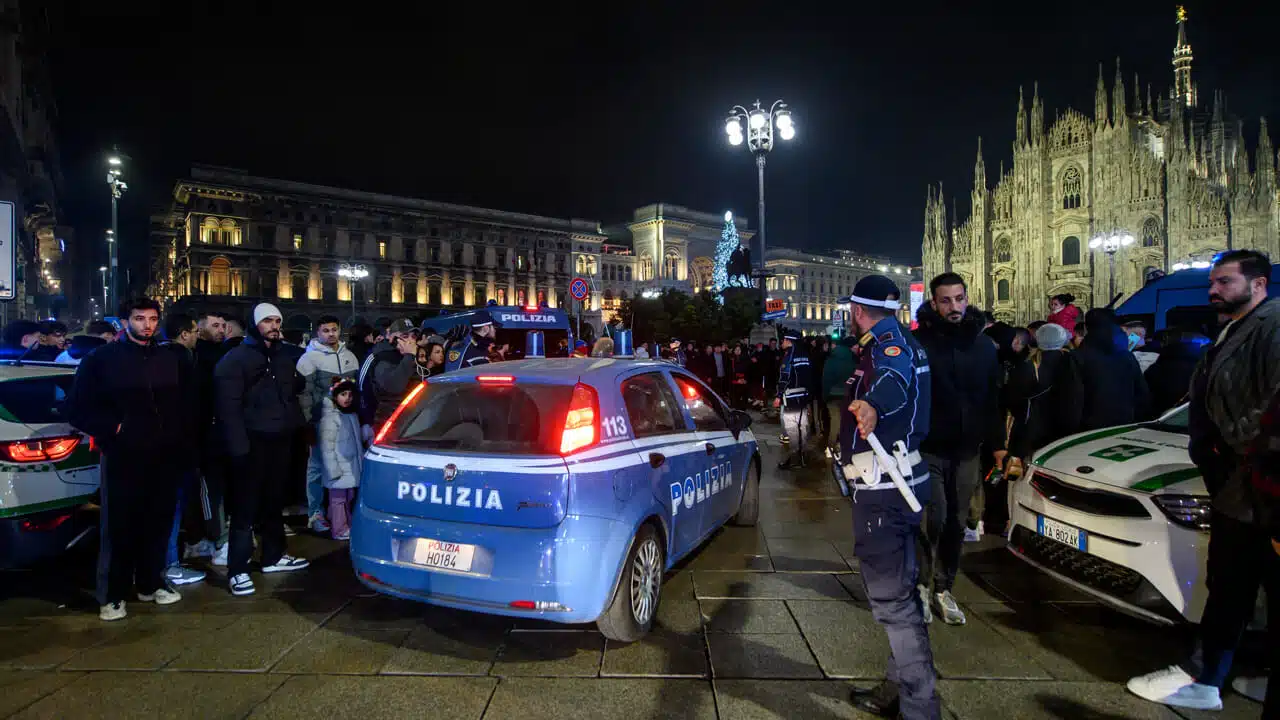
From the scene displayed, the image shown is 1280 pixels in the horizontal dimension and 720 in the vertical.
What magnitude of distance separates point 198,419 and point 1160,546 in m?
6.03

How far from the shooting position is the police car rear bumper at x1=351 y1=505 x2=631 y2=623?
3.51 meters

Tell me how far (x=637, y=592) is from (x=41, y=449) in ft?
13.4

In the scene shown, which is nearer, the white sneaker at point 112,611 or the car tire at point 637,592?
the car tire at point 637,592

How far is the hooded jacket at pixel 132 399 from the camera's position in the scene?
4.28 metres

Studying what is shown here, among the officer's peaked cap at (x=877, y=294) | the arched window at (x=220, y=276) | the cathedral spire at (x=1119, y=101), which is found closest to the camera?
the officer's peaked cap at (x=877, y=294)

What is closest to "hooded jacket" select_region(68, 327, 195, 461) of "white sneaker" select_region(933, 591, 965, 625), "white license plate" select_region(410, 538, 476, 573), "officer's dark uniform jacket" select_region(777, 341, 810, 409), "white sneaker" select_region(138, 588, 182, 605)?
"white sneaker" select_region(138, 588, 182, 605)

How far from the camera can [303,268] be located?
62.2 m

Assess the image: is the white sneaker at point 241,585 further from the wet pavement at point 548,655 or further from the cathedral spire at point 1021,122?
the cathedral spire at point 1021,122

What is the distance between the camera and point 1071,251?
55.2 m

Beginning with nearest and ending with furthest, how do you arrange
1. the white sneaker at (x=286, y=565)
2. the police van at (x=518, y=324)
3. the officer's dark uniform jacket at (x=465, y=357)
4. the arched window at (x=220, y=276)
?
the white sneaker at (x=286, y=565) < the officer's dark uniform jacket at (x=465, y=357) < the police van at (x=518, y=324) < the arched window at (x=220, y=276)

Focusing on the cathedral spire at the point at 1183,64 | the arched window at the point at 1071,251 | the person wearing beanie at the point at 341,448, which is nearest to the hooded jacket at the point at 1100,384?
the person wearing beanie at the point at 341,448

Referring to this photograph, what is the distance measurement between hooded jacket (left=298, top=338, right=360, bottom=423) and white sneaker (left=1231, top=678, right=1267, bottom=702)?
6.43 meters

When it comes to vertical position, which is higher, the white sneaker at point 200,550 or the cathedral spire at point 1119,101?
the cathedral spire at point 1119,101

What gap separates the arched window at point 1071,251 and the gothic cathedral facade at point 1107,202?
102 mm
